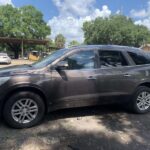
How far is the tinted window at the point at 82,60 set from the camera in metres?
5.68

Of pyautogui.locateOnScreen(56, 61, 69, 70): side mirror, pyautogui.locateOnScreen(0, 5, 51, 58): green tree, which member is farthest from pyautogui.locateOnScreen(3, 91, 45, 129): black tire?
pyautogui.locateOnScreen(0, 5, 51, 58): green tree

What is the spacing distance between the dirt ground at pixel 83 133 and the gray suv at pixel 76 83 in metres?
0.32

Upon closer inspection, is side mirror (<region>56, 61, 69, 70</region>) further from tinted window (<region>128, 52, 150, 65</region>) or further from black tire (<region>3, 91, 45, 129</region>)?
tinted window (<region>128, 52, 150, 65</region>)

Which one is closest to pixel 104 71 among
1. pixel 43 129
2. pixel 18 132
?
pixel 43 129

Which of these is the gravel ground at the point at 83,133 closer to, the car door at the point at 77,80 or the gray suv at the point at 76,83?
the gray suv at the point at 76,83

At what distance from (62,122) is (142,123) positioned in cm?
172

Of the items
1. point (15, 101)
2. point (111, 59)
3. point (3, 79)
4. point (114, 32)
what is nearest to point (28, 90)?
point (15, 101)

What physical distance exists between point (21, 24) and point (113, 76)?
54247 millimetres

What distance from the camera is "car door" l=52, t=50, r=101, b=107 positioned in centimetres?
544

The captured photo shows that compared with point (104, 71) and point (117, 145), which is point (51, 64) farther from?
point (117, 145)

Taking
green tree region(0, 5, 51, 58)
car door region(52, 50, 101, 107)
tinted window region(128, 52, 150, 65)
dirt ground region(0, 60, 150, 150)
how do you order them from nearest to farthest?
dirt ground region(0, 60, 150, 150) → car door region(52, 50, 101, 107) → tinted window region(128, 52, 150, 65) → green tree region(0, 5, 51, 58)

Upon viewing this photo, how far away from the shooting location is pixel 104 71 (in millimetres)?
5895

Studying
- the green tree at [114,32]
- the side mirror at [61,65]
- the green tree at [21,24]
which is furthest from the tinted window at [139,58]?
the green tree at [114,32]

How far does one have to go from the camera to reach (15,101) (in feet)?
16.7
